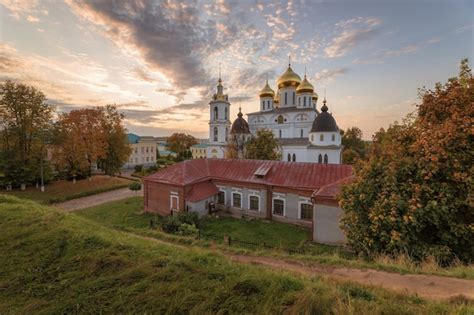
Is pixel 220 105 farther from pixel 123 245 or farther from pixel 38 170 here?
pixel 123 245

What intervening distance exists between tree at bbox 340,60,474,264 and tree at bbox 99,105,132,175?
110 ft

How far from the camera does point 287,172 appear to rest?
711 inches

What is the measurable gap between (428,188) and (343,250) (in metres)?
6.34

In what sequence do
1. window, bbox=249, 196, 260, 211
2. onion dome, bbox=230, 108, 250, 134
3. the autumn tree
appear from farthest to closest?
onion dome, bbox=230, 108, 250, 134 → the autumn tree → window, bbox=249, 196, 260, 211

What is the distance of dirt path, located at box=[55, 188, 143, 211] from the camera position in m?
21.5

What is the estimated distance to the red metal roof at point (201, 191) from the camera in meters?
17.7

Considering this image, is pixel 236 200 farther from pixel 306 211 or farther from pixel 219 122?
pixel 219 122

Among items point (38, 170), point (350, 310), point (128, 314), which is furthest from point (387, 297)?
point (38, 170)

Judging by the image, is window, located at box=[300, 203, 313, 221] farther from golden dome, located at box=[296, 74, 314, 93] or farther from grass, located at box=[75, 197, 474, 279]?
golden dome, located at box=[296, 74, 314, 93]

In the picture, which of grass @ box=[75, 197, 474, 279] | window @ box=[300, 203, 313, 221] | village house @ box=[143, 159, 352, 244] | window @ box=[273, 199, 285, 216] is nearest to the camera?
grass @ box=[75, 197, 474, 279]

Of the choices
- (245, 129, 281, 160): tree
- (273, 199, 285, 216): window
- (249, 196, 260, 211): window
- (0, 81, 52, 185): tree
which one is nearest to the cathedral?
(245, 129, 281, 160): tree

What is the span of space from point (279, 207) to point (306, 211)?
7.20 feet

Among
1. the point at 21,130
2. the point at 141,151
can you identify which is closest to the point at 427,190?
the point at 21,130

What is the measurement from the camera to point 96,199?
79.3 feet
